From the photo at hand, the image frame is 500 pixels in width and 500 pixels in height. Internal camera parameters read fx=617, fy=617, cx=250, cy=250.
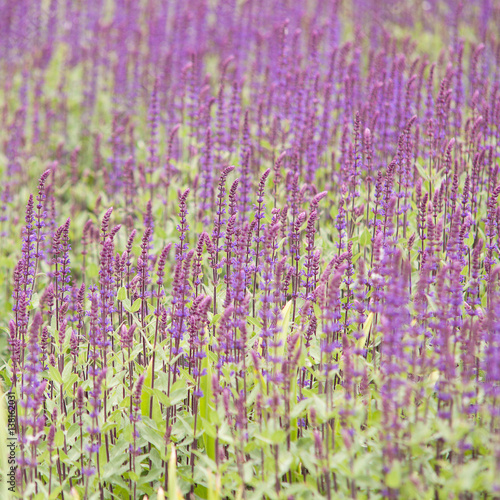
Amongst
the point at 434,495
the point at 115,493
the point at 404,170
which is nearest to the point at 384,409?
the point at 434,495

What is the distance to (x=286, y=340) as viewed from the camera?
4707mm

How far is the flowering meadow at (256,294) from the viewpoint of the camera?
3613 mm

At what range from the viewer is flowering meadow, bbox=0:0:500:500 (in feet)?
11.9

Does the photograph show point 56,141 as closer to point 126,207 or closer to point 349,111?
point 126,207

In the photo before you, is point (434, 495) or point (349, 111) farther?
point (349, 111)

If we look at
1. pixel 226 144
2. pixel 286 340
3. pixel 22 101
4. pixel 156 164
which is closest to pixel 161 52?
pixel 22 101

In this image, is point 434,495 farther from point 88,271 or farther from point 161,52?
point 161,52

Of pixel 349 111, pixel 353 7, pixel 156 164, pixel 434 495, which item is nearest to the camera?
pixel 434 495

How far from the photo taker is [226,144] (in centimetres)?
798

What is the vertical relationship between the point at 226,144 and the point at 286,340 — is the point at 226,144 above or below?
above

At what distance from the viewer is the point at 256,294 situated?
229 inches

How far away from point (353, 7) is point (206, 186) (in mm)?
11357

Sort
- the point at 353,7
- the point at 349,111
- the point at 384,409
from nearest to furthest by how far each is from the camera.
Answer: the point at 384,409 < the point at 349,111 < the point at 353,7

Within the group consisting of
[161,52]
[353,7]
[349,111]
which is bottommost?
[349,111]
